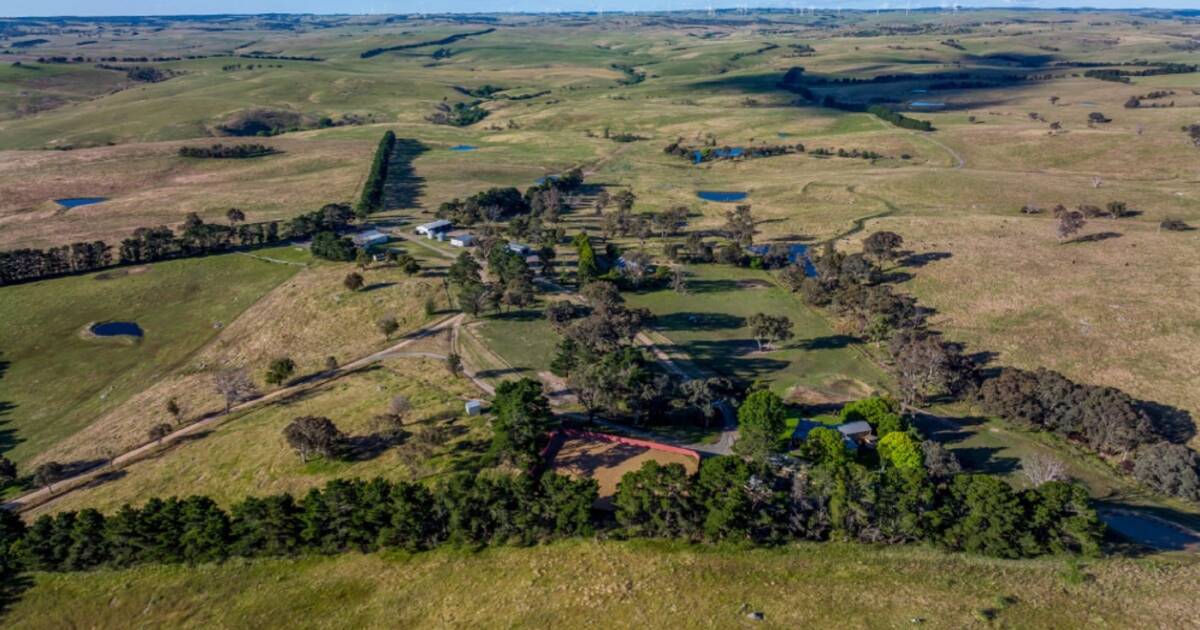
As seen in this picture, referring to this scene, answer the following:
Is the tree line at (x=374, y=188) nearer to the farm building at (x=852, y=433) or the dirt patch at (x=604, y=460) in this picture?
the dirt patch at (x=604, y=460)

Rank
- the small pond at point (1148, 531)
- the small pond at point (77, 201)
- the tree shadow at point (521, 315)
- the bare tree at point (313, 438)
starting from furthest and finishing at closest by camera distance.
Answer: the small pond at point (77, 201), the tree shadow at point (521, 315), the bare tree at point (313, 438), the small pond at point (1148, 531)

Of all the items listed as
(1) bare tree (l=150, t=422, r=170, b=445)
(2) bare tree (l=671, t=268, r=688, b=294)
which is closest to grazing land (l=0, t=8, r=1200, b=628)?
(1) bare tree (l=150, t=422, r=170, b=445)

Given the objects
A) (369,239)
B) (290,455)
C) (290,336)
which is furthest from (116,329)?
(290,455)

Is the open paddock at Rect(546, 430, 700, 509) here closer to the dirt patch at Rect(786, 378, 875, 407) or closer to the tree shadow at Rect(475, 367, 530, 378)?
the tree shadow at Rect(475, 367, 530, 378)

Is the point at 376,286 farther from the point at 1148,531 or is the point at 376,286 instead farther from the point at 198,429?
the point at 1148,531

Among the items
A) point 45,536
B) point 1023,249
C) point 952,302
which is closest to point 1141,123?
point 1023,249

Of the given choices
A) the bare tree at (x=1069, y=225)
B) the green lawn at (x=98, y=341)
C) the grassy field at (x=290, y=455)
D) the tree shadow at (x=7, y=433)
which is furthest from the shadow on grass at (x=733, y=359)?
the tree shadow at (x=7, y=433)
